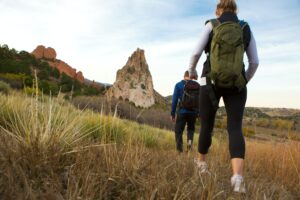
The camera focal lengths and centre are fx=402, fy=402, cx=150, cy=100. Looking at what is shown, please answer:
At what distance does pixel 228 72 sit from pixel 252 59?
58 centimetres

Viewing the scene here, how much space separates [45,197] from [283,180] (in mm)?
3710

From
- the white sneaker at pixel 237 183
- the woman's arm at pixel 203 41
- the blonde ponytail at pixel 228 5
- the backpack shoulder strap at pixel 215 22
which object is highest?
the blonde ponytail at pixel 228 5

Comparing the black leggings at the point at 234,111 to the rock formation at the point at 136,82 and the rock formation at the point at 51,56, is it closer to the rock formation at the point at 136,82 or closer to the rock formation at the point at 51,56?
the rock formation at the point at 136,82

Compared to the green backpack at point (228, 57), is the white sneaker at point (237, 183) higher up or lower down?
lower down

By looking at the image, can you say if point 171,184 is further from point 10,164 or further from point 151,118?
point 151,118

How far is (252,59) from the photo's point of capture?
414cm

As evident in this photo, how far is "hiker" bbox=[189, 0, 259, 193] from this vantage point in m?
3.74

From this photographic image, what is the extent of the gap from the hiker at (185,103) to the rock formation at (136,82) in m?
46.9

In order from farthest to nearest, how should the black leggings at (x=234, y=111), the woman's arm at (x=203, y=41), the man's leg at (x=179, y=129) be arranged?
1. the man's leg at (x=179, y=129)
2. the woman's arm at (x=203, y=41)
3. the black leggings at (x=234, y=111)

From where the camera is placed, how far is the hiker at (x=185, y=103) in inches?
315

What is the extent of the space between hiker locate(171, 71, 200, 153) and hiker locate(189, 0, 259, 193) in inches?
141

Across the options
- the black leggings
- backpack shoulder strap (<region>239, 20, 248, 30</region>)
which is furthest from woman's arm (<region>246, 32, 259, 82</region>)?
the black leggings

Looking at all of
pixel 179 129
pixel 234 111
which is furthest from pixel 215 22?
pixel 179 129

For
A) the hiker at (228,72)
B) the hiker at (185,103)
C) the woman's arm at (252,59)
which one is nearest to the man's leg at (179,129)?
the hiker at (185,103)
